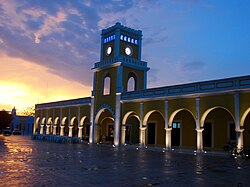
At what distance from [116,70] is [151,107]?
20.7 feet

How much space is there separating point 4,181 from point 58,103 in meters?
32.1

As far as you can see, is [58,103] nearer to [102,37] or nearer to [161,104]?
[102,37]

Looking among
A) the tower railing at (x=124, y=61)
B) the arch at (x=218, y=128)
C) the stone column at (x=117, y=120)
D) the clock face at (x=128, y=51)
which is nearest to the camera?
the arch at (x=218, y=128)

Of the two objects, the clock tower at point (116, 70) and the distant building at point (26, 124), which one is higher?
the clock tower at point (116, 70)

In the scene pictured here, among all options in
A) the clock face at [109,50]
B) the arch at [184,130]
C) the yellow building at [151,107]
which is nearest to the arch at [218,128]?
the yellow building at [151,107]

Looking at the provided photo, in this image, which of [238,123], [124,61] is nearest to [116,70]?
[124,61]

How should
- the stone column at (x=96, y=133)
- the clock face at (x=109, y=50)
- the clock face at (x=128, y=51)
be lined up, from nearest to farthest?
the clock face at (x=128, y=51) → the clock face at (x=109, y=50) → the stone column at (x=96, y=133)

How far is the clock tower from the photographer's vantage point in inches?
1115

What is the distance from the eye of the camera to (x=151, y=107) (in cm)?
2452

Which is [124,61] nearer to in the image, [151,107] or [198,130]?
[151,107]

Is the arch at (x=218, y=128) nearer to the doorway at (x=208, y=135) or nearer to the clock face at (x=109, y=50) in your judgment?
the doorway at (x=208, y=135)

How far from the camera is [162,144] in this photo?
27.9 metres

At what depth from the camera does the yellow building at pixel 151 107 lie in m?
19.4

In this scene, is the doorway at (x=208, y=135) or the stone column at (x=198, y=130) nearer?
the stone column at (x=198, y=130)
